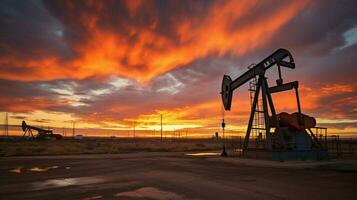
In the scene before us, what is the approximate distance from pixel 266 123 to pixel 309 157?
364 centimetres

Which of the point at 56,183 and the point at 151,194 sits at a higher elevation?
the point at 151,194

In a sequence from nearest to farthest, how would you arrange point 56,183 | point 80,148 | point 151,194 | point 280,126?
point 151,194 < point 56,183 < point 280,126 < point 80,148

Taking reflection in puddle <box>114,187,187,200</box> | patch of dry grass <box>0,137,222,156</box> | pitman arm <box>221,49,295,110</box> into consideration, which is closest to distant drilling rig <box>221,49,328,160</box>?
pitman arm <box>221,49,295,110</box>

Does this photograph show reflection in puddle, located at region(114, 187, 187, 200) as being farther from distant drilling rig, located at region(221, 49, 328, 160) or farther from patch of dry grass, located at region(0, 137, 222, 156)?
patch of dry grass, located at region(0, 137, 222, 156)

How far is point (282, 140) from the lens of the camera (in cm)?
1966

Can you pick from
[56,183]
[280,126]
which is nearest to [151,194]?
[56,183]

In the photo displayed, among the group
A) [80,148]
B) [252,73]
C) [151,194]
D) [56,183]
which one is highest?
[252,73]

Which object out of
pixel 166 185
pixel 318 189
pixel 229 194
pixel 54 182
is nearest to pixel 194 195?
pixel 229 194

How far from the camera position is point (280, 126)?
21234 millimetres

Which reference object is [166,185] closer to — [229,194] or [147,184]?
[147,184]

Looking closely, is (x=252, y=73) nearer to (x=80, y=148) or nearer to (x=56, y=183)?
(x=56, y=183)

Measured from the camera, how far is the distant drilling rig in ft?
64.3

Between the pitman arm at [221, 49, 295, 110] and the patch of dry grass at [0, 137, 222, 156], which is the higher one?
the pitman arm at [221, 49, 295, 110]

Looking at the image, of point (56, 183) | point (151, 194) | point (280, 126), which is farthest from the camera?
point (280, 126)
